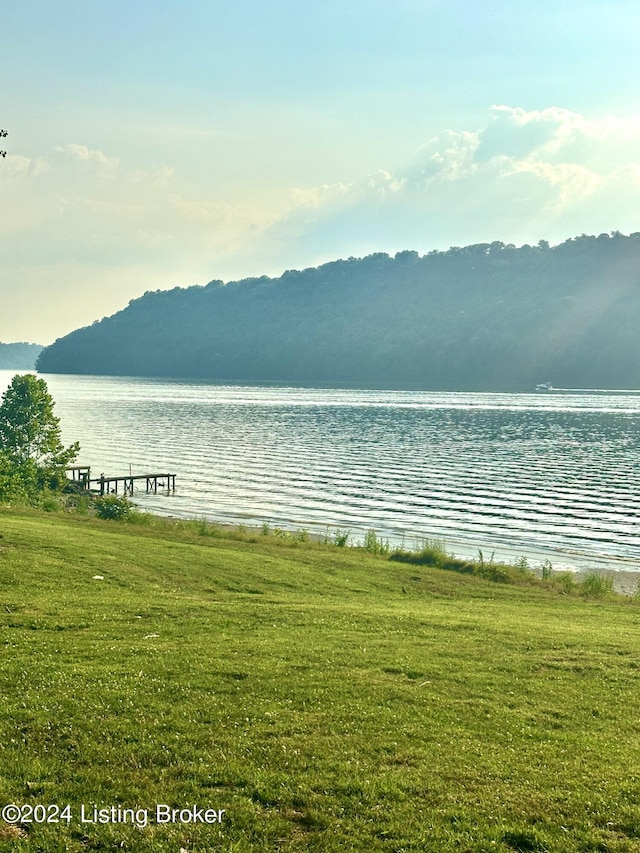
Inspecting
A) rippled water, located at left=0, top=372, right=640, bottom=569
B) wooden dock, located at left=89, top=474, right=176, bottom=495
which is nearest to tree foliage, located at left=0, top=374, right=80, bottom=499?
rippled water, located at left=0, top=372, right=640, bottom=569

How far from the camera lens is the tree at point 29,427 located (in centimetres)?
6138

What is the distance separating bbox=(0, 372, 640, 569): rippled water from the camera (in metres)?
56.2

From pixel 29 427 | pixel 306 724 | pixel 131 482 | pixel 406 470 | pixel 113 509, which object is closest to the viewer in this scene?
pixel 306 724

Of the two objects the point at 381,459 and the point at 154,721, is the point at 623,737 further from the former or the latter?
the point at 381,459

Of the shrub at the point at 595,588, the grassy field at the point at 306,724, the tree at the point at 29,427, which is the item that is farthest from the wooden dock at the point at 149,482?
the grassy field at the point at 306,724

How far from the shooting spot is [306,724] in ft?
35.9

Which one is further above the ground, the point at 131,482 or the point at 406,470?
the point at 406,470

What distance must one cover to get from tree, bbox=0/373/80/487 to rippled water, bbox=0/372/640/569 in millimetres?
9303

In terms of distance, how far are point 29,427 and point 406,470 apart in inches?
1688

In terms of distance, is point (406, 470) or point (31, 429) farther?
point (406, 470)

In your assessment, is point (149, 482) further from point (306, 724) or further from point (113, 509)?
point (306, 724)

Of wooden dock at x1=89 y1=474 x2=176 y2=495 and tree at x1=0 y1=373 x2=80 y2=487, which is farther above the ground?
tree at x1=0 y1=373 x2=80 y2=487

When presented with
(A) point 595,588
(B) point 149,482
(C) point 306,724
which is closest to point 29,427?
(B) point 149,482

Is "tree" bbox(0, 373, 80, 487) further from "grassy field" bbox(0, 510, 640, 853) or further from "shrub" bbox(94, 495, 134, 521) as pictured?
"grassy field" bbox(0, 510, 640, 853)
